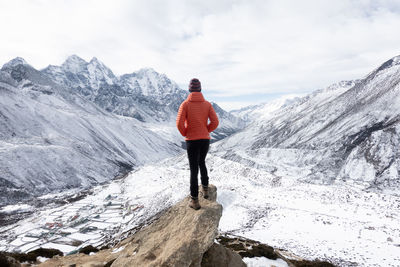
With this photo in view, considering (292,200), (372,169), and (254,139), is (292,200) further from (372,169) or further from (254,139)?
(254,139)

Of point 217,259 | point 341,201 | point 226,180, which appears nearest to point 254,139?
point 226,180

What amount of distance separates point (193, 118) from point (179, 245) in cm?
470

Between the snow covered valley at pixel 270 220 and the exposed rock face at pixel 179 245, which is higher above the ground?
the exposed rock face at pixel 179 245

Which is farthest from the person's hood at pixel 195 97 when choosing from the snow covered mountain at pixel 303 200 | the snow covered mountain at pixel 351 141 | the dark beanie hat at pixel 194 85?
the snow covered mountain at pixel 351 141

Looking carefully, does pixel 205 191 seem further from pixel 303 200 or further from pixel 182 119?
pixel 303 200

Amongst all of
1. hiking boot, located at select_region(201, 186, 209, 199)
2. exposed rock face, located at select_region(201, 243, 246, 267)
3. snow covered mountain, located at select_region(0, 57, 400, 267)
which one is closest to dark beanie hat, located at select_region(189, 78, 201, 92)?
hiking boot, located at select_region(201, 186, 209, 199)

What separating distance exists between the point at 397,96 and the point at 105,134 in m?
183

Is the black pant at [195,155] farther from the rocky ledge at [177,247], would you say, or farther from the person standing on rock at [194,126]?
the rocky ledge at [177,247]

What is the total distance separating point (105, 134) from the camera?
178 metres

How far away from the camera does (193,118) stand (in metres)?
9.09

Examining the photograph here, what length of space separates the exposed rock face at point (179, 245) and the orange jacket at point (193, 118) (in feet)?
10.4

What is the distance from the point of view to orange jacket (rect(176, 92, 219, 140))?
9.01 m

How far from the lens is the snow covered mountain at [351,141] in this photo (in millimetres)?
81125

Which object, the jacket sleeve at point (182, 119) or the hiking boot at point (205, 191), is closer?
the jacket sleeve at point (182, 119)
